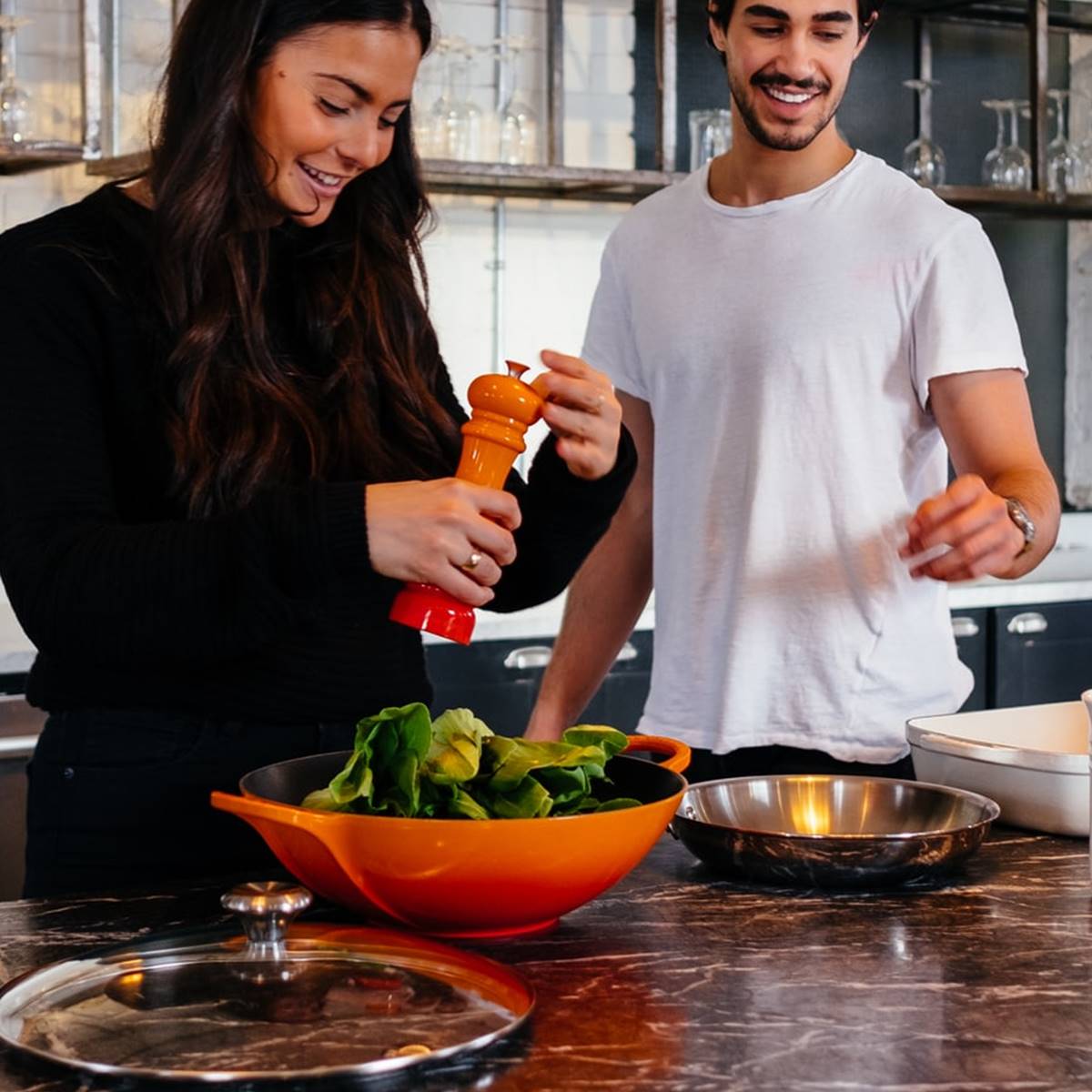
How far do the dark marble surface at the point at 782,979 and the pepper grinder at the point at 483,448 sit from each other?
246 millimetres

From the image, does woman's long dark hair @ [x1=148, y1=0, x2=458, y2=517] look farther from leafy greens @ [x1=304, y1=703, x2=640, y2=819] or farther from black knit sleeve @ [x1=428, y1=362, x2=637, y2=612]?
leafy greens @ [x1=304, y1=703, x2=640, y2=819]

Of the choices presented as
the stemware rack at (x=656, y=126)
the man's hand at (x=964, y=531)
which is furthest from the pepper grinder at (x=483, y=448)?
the stemware rack at (x=656, y=126)

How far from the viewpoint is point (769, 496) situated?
2227 mm

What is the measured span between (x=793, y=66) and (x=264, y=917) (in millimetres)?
1466

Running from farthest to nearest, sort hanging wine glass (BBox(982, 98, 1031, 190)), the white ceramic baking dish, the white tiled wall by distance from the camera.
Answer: hanging wine glass (BBox(982, 98, 1031, 190))
the white tiled wall
the white ceramic baking dish

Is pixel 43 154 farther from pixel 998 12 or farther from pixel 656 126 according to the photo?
pixel 998 12

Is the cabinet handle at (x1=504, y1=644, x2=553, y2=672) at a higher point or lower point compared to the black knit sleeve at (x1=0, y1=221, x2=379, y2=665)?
lower

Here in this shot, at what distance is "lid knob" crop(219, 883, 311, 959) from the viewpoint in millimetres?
1138

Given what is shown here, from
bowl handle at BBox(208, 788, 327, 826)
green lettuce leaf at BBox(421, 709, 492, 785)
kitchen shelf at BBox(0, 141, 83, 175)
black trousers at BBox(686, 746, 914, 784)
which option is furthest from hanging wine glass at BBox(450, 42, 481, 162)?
bowl handle at BBox(208, 788, 327, 826)

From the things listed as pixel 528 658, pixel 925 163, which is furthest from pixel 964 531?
pixel 925 163

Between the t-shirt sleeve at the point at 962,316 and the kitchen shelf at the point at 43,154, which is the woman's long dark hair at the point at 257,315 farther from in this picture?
the kitchen shelf at the point at 43,154

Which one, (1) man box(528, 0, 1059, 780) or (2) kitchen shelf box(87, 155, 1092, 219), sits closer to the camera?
(1) man box(528, 0, 1059, 780)

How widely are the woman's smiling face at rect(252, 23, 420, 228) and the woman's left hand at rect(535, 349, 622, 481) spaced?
1.22 feet

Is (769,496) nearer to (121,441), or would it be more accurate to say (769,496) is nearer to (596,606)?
(596,606)
